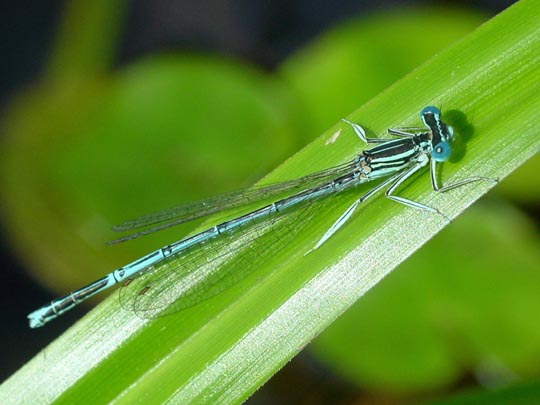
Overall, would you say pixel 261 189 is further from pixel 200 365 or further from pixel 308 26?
pixel 308 26

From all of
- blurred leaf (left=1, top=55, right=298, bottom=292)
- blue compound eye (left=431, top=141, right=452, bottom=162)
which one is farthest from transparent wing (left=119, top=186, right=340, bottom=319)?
blurred leaf (left=1, top=55, right=298, bottom=292)

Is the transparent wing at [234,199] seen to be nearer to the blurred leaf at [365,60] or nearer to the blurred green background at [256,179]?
the blurred green background at [256,179]

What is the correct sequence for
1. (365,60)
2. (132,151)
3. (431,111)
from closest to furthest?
1. (431,111)
2. (365,60)
3. (132,151)

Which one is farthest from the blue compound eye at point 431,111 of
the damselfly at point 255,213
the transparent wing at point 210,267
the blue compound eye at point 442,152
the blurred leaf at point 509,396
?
the blurred leaf at point 509,396

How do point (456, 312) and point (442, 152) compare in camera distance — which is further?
point (456, 312)

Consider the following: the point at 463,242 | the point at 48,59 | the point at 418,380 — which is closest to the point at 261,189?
the point at 463,242

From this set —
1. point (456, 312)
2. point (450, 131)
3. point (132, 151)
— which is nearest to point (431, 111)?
point (450, 131)

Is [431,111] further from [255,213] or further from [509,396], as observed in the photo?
[509,396]
